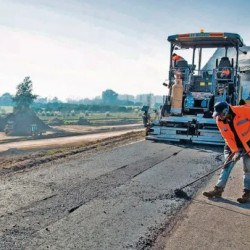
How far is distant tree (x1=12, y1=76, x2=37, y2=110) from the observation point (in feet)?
147

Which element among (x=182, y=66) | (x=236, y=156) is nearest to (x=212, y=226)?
(x=236, y=156)

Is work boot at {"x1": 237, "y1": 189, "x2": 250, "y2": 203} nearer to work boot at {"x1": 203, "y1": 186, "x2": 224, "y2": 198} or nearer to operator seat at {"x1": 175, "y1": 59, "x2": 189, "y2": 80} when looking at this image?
work boot at {"x1": 203, "y1": 186, "x2": 224, "y2": 198}

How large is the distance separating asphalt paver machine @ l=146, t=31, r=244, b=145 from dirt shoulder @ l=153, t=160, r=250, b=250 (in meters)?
4.96

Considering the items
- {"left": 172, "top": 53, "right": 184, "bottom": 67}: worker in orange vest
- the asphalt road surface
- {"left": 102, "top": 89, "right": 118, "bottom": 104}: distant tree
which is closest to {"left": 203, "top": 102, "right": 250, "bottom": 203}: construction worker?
the asphalt road surface

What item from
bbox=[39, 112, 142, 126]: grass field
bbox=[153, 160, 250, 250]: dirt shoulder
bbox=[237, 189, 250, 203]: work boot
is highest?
bbox=[237, 189, 250, 203]: work boot

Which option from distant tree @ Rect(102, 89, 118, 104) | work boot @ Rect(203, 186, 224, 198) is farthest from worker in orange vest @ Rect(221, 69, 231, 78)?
distant tree @ Rect(102, 89, 118, 104)

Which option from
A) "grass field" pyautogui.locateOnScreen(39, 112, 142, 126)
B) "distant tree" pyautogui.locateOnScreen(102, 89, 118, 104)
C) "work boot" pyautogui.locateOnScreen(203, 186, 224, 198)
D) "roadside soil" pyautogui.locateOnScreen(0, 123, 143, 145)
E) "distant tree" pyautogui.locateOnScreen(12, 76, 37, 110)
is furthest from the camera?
"distant tree" pyautogui.locateOnScreen(102, 89, 118, 104)

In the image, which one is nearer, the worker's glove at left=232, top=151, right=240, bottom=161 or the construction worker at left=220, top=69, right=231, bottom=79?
the worker's glove at left=232, top=151, right=240, bottom=161

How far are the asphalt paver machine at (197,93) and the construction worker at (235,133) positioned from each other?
14.9 feet

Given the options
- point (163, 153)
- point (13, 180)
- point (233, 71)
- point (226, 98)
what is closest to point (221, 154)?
point (163, 153)

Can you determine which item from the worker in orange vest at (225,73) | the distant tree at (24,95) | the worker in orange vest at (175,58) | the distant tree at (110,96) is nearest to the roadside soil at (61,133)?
the distant tree at (24,95)

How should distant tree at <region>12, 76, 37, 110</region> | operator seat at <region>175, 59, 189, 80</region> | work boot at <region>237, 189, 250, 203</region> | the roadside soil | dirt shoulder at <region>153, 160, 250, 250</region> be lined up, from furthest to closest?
distant tree at <region>12, 76, 37, 110</region>
the roadside soil
operator seat at <region>175, 59, 189, 80</region>
work boot at <region>237, 189, 250, 203</region>
dirt shoulder at <region>153, 160, 250, 250</region>

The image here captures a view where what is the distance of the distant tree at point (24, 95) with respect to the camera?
1759 inches

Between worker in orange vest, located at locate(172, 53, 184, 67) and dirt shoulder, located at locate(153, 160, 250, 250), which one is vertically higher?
worker in orange vest, located at locate(172, 53, 184, 67)
